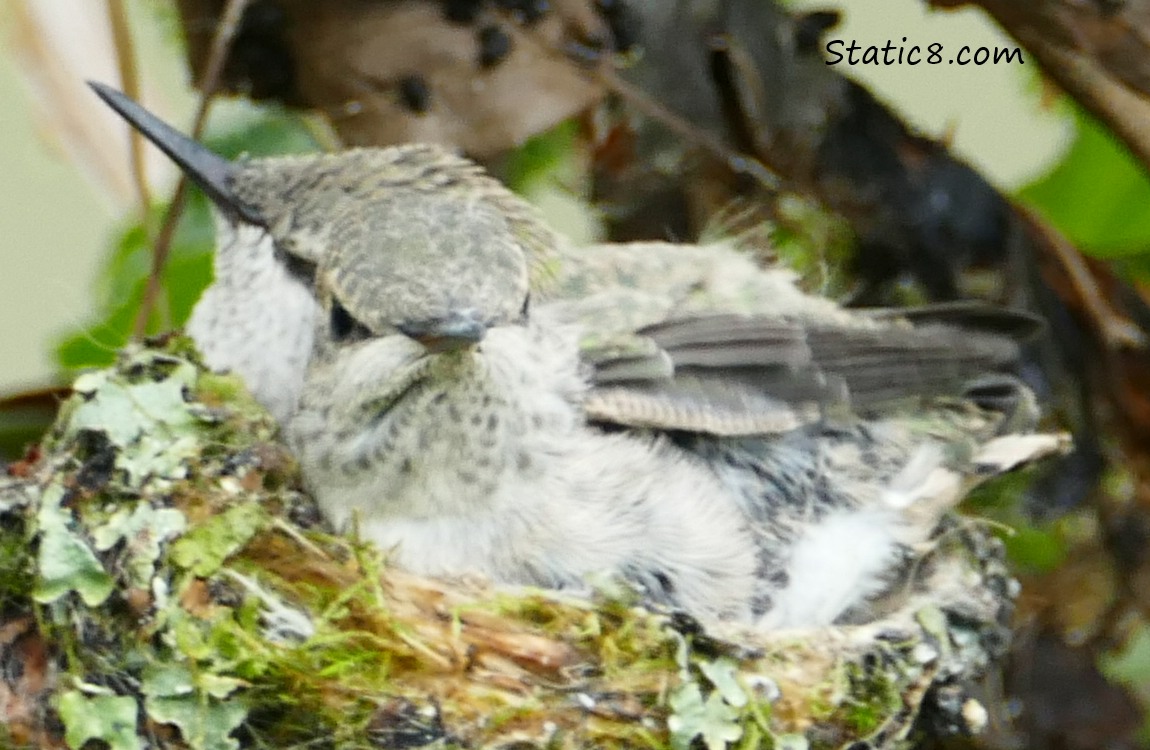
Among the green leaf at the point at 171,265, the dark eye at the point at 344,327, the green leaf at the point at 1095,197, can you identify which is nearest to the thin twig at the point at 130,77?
the green leaf at the point at 171,265

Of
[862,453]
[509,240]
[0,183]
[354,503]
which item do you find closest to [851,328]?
[862,453]

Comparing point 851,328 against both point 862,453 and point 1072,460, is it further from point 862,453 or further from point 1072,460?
point 1072,460

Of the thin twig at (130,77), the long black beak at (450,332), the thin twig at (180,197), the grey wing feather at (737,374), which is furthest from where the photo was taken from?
the thin twig at (130,77)

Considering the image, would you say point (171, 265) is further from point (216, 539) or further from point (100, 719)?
point (100, 719)

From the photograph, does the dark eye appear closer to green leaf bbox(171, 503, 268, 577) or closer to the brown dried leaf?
green leaf bbox(171, 503, 268, 577)

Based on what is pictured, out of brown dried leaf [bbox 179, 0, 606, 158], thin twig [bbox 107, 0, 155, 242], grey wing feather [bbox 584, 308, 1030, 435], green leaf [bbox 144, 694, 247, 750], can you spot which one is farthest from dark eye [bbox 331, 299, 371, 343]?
brown dried leaf [bbox 179, 0, 606, 158]

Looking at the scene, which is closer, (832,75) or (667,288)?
(667,288)

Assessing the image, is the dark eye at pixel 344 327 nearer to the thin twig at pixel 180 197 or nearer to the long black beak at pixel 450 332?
the long black beak at pixel 450 332
